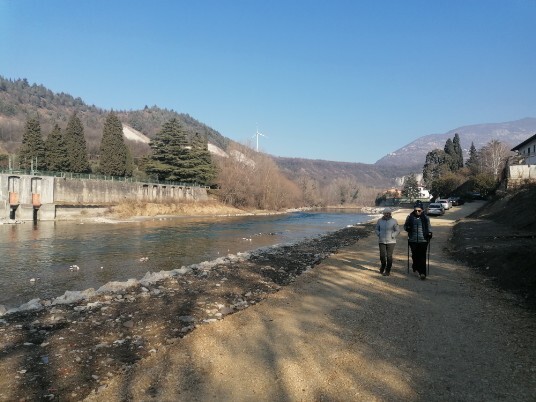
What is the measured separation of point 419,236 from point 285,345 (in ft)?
21.8

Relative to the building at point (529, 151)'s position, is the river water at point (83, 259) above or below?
below

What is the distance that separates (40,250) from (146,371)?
20.9 metres

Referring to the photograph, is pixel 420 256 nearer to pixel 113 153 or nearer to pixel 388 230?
pixel 388 230

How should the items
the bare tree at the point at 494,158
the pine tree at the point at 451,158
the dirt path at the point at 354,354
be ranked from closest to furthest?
1. the dirt path at the point at 354,354
2. the bare tree at the point at 494,158
3. the pine tree at the point at 451,158

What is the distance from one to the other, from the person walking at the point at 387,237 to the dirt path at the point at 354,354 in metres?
2.27

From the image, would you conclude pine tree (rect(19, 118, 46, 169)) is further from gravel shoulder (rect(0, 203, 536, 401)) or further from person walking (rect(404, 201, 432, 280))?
person walking (rect(404, 201, 432, 280))

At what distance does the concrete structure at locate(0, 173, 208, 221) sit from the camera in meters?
50.2

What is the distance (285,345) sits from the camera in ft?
19.5

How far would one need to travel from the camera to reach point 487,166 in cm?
7131

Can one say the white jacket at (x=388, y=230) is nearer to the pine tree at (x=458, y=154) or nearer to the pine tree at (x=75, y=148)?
the pine tree at (x=75, y=148)

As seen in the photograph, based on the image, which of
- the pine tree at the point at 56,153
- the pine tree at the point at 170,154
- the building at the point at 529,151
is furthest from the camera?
the pine tree at the point at 170,154

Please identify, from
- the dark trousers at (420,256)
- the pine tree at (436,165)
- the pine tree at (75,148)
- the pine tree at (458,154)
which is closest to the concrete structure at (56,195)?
the pine tree at (75,148)

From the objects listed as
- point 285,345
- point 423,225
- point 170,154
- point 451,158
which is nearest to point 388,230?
point 423,225

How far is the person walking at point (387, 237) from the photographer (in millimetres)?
11180
